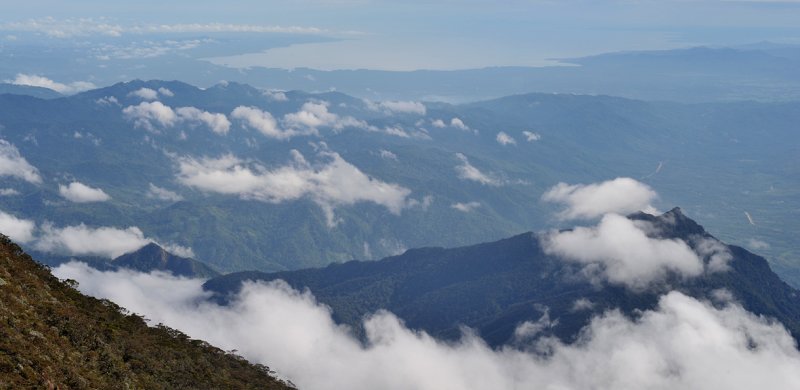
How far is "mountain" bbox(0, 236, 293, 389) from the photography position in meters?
60.6

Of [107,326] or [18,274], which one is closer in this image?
[18,274]

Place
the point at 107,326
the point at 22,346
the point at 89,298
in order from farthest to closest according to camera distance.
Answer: the point at 89,298 → the point at 107,326 → the point at 22,346

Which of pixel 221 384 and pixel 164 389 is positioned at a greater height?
pixel 164 389

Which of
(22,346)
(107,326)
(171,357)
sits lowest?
(171,357)

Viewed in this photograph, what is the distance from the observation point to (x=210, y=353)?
108 meters

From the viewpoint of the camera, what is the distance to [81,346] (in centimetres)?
7162

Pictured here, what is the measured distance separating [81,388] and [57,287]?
1295 inches

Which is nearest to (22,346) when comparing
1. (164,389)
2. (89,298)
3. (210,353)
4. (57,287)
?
(164,389)

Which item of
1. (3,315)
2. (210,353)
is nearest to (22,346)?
(3,315)

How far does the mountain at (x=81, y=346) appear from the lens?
60625 millimetres

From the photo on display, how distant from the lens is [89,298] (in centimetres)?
9769

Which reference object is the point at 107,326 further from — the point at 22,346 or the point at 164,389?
the point at 22,346

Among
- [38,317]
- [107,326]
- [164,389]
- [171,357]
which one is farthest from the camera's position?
[171,357]

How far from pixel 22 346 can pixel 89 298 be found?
38.0 m
